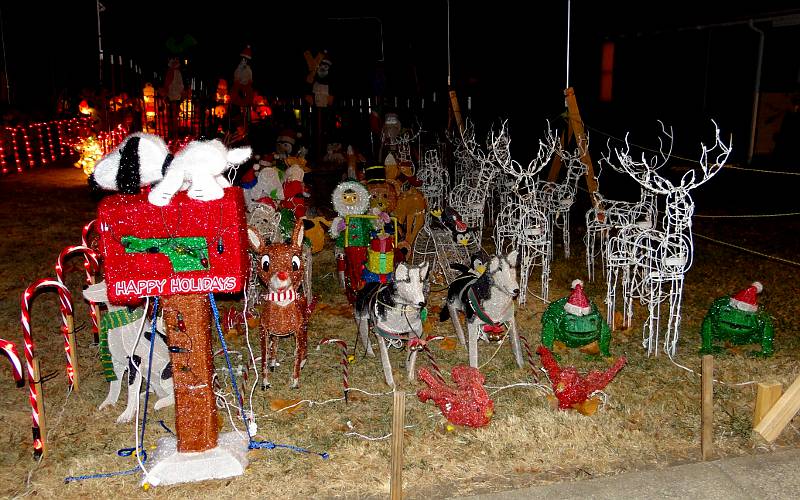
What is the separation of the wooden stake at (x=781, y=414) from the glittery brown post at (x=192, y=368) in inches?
157

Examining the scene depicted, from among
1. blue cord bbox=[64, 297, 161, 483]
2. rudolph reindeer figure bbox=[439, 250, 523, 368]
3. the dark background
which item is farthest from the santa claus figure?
blue cord bbox=[64, 297, 161, 483]

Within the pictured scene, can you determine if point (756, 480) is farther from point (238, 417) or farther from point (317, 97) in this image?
point (317, 97)

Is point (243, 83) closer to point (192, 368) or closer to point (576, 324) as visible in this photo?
point (576, 324)

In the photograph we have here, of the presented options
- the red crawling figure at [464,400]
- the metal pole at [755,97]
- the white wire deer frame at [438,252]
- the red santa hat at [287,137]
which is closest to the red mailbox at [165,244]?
the red crawling figure at [464,400]

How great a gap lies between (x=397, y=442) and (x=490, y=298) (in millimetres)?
2125

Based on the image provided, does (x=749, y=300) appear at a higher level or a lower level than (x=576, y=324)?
higher

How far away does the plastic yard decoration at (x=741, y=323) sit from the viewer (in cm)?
676

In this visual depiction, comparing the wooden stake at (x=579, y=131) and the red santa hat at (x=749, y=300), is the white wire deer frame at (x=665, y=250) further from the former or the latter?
the wooden stake at (x=579, y=131)

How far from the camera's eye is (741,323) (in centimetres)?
675

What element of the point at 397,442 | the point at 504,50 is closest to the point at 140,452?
the point at 397,442

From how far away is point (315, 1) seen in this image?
70.9ft

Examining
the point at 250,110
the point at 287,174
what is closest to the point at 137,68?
the point at 250,110

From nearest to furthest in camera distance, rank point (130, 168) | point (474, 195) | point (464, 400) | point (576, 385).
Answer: point (130, 168), point (464, 400), point (576, 385), point (474, 195)

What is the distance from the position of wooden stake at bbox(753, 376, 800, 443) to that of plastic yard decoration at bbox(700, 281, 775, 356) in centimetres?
151
